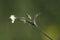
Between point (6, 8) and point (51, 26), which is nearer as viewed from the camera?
point (51, 26)

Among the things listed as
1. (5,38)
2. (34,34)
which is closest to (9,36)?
(5,38)

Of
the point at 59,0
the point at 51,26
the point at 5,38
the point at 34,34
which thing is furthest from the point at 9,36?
the point at 59,0

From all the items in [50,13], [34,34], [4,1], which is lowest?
[34,34]

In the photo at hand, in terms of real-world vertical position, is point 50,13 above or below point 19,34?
above

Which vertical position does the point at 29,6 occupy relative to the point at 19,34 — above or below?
above

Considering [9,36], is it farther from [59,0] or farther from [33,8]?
[59,0]

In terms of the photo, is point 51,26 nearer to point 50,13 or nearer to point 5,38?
point 50,13
